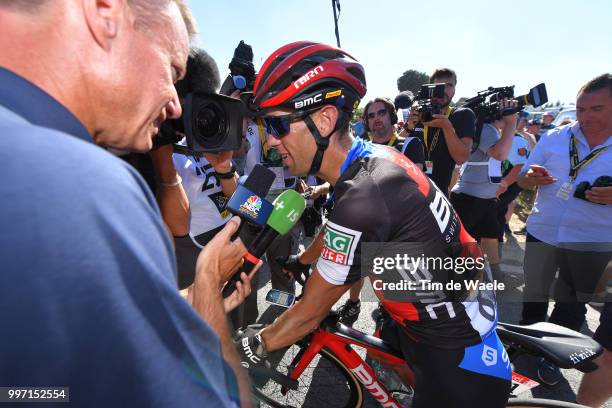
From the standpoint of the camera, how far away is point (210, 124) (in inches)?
78.9

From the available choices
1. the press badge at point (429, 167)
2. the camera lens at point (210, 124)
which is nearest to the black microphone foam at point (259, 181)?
the camera lens at point (210, 124)

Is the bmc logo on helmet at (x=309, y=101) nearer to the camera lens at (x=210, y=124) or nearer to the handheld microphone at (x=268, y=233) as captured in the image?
the camera lens at (x=210, y=124)

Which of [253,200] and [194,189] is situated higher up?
[253,200]

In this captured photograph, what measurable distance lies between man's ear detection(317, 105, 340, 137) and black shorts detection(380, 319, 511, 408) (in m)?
1.33

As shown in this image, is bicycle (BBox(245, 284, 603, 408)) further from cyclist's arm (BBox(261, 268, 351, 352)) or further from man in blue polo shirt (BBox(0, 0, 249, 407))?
man in blue polo shirt (BBox(0, 0, 249, 407))

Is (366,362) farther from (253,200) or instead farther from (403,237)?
(253,200)

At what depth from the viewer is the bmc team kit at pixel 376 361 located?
193 cm

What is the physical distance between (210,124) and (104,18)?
1308mm

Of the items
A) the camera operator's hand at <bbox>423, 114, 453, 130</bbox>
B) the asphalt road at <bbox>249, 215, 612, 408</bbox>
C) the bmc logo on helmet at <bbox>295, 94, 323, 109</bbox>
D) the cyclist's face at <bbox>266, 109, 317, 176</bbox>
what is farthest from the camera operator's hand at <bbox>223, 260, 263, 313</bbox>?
the camera operator's hand at <bbox>423, 114, 453, 130</bbox>

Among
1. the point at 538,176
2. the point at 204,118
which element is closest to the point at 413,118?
the point at 538,176

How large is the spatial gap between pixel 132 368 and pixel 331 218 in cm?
117

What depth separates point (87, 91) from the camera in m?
0.69

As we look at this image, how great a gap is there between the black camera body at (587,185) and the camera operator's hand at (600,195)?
0.05m

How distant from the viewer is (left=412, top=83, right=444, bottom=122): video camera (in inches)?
174
